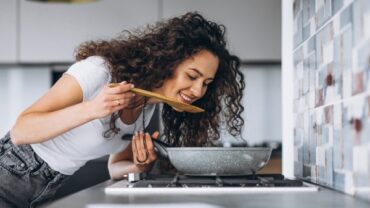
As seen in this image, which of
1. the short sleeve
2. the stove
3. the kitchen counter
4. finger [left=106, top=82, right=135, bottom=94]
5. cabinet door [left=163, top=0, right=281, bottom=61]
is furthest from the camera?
cabinet door [left=163, top=0, right=281, bottom=61]

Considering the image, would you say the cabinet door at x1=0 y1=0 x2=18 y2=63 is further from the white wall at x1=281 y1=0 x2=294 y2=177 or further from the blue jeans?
the white wall at x1=281 y1=0 x2=294 y2=177

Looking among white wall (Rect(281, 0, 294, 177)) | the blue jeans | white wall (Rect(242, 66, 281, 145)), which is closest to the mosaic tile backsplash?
→ white wall (Rect(281, 0, 294, 177))

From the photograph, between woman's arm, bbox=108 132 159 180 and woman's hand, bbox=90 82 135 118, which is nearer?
woman's hand, bbox=90 82 135 118

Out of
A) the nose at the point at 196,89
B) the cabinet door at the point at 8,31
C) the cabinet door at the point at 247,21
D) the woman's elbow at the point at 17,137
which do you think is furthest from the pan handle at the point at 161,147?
the cabinet door at the point at 8,31

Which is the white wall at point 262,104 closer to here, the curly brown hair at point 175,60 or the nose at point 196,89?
the curly brown hair at point 175,60

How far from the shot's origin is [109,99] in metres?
1.44

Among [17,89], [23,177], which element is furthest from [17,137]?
[17,89]

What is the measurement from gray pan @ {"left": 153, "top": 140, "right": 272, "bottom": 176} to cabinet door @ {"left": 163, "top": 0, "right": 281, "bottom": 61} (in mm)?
2431

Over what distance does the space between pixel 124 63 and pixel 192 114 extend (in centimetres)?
43

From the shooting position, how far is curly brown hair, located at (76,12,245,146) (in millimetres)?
1763

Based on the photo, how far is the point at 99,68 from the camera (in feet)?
5.30

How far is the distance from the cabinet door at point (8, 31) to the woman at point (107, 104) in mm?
2018

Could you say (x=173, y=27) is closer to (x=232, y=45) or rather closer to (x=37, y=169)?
(x=37, y=169)

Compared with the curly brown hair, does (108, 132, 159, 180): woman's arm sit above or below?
below
